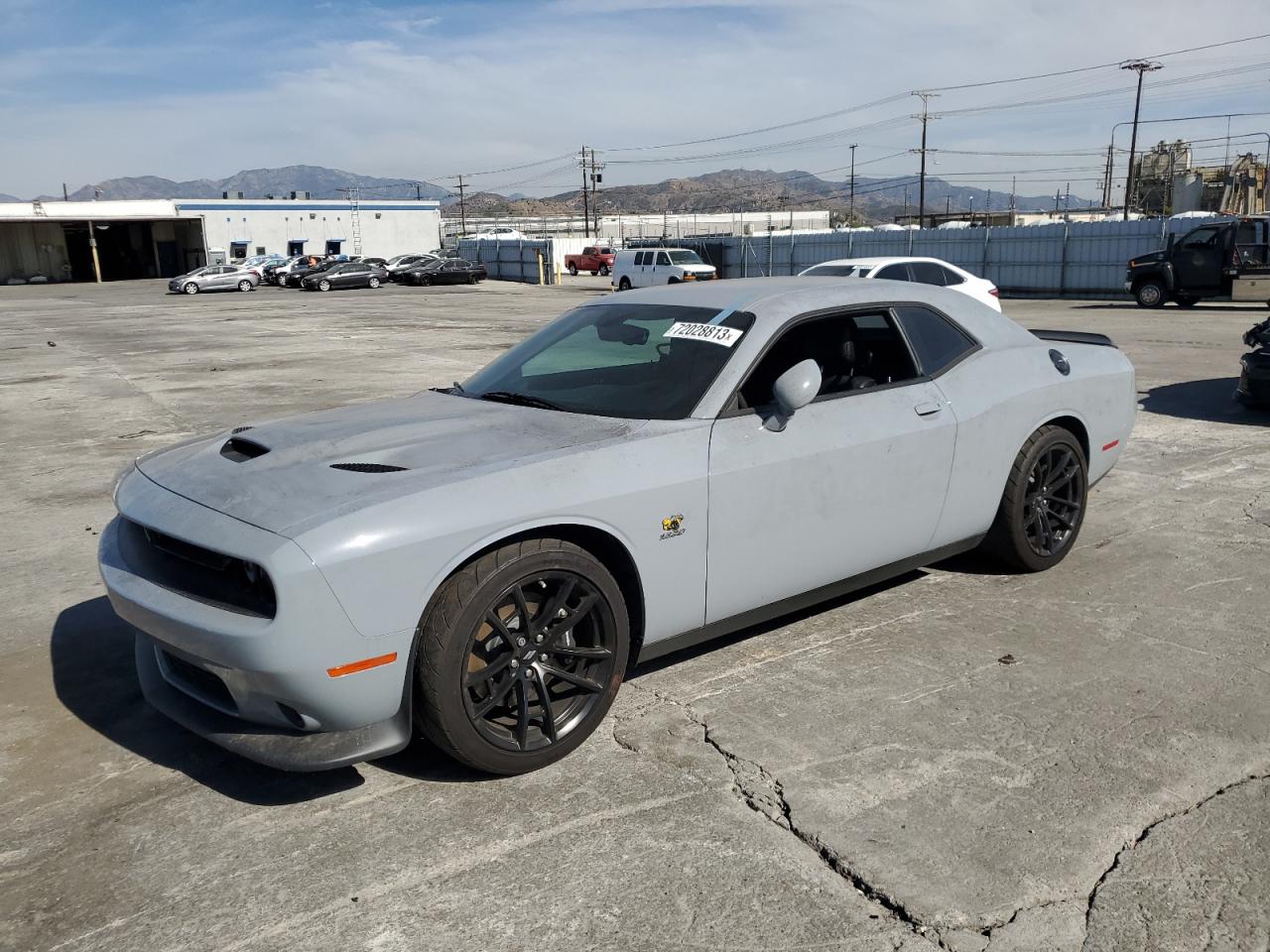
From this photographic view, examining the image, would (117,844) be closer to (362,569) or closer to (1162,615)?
(362,569)

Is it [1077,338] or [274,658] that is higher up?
[1077,338]

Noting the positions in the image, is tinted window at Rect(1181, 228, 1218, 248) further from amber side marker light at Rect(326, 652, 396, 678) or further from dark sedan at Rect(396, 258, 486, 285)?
dark sedan at Rect(396, 258, 486, 285)

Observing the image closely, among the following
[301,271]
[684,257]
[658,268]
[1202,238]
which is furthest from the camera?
[301,271]

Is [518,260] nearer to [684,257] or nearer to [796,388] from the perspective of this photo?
[684,257]

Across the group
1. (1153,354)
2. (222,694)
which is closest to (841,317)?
(222,694)

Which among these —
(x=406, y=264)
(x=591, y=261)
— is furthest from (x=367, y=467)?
(x=591, y=261)

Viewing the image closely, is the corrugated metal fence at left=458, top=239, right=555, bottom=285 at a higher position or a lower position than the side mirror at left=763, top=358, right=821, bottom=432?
lower

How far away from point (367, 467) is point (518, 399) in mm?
1034

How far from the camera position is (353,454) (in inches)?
137

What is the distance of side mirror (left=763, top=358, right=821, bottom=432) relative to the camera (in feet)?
12.2

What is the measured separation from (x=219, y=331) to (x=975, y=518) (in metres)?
21.4

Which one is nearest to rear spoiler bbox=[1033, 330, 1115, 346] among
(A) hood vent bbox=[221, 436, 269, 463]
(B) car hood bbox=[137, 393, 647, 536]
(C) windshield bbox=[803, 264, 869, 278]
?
(B) car hood bbox=[137, 393, 647, 536]

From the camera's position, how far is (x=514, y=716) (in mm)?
3340

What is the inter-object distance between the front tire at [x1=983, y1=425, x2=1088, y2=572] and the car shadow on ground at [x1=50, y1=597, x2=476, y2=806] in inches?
114
